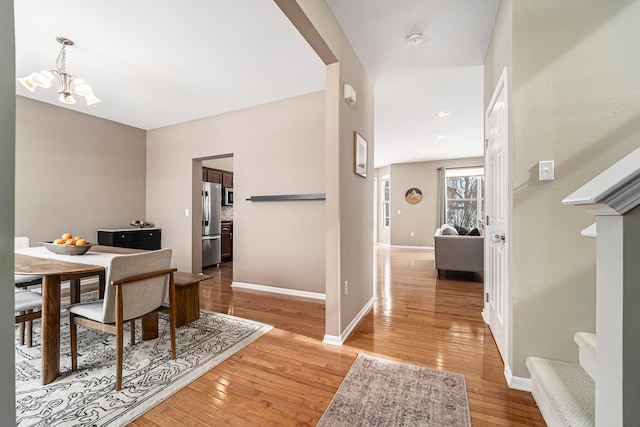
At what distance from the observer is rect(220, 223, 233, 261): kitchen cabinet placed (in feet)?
19.8

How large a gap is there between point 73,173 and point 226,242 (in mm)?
2871

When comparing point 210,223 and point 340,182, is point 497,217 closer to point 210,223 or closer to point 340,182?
point 340,182

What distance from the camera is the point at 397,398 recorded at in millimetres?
1617

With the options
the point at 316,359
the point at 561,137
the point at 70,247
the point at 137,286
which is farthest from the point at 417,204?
the point at 70,247

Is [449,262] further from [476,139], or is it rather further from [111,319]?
[111,319]

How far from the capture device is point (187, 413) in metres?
1.50

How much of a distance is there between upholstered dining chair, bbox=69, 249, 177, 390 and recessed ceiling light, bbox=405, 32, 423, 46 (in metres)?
2.68

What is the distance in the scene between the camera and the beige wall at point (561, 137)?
60.2 inches

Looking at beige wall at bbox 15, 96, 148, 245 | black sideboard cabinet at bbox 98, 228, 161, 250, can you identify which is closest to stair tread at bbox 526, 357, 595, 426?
black sideboard cabinet at bbox 98, 228, 161, 250

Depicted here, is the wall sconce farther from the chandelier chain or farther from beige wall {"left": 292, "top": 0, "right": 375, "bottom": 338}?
the chandelier chain

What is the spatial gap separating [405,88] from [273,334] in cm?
325

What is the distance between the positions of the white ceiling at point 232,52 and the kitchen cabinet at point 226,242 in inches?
101

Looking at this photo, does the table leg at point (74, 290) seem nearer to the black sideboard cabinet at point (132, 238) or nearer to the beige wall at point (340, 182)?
the black sideboard cabinet at point (132, 238)

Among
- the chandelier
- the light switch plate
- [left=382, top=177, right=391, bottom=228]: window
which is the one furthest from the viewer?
[left=382, top=177, right=391, bottom=228]: window
